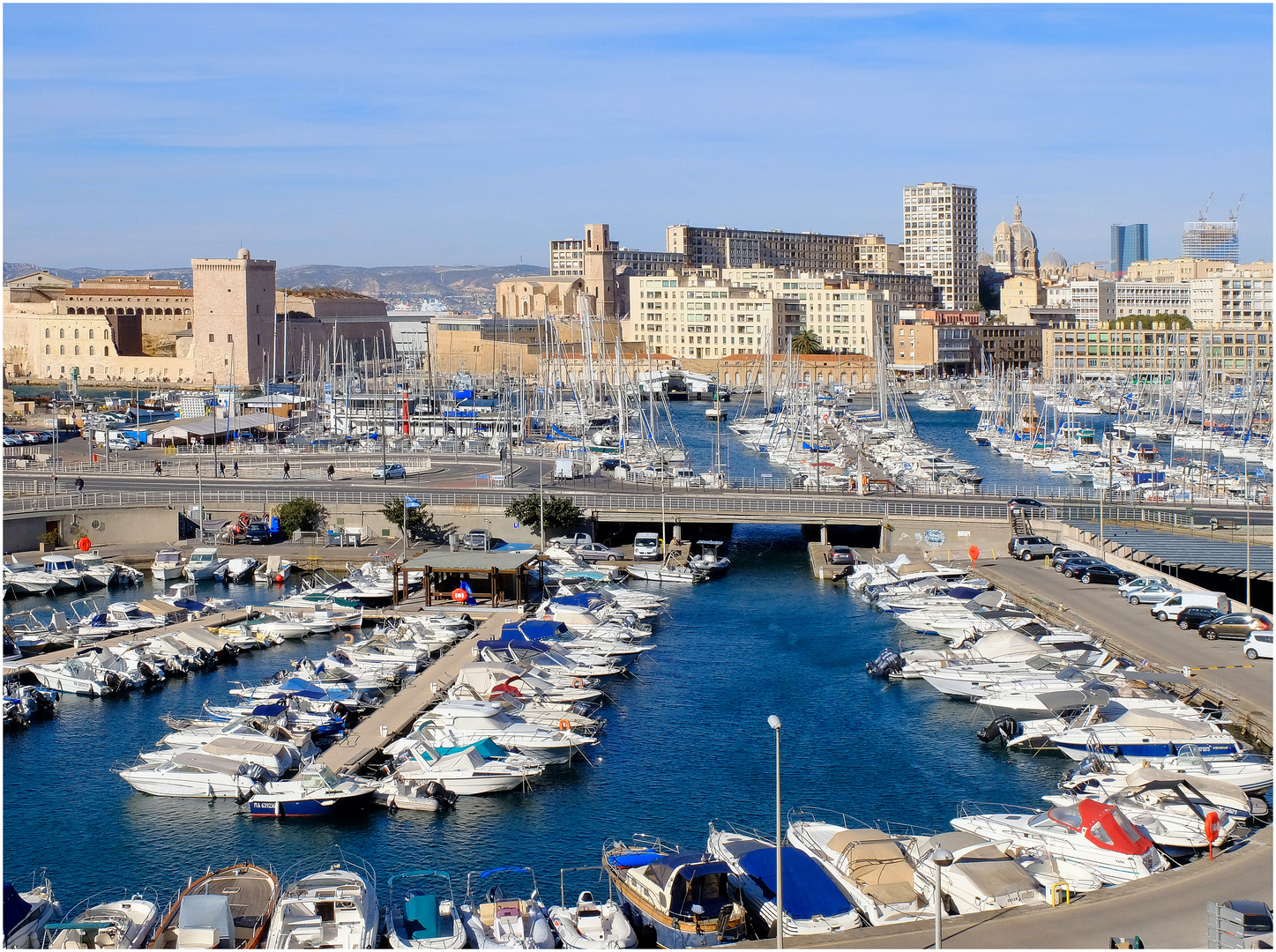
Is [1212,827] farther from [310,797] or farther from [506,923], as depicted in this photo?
[310,797]

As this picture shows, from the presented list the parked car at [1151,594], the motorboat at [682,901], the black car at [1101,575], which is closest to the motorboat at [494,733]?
the motorboat at [682,901]

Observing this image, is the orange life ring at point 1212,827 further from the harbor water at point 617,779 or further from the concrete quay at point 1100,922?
the harbor water at point 617,779

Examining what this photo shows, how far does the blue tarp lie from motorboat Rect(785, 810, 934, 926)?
29 centimetres

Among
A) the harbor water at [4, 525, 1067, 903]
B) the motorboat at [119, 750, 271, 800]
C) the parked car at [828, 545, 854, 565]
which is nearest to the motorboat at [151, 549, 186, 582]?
the harbor water at [4, 525, 1067, 903]

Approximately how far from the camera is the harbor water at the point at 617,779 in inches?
711

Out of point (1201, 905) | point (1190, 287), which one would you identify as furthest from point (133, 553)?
point (1190, 287)

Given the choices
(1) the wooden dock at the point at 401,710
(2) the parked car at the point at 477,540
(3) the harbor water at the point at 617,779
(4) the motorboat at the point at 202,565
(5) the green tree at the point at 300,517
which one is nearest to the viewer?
(3) the harbor water at the point at 617,779

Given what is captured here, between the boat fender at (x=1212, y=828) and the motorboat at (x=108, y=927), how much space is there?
1117 centimetres

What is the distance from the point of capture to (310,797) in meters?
19.1

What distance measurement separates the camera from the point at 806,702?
2453cm

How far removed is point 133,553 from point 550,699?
1687 cm

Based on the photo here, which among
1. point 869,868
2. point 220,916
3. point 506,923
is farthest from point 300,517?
A: point 869,868

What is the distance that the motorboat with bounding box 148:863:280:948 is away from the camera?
13828 millimetres

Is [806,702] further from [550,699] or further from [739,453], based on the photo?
[739,453]
